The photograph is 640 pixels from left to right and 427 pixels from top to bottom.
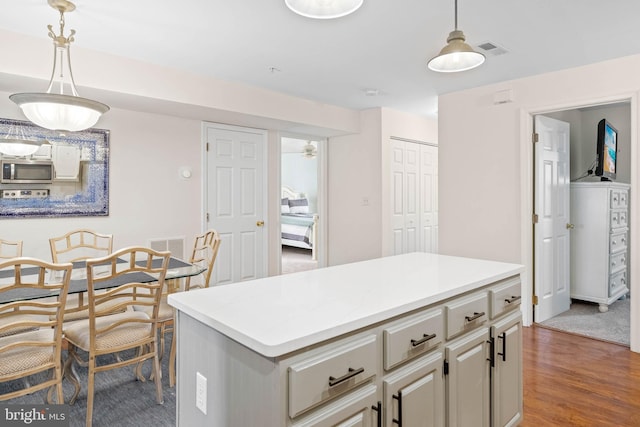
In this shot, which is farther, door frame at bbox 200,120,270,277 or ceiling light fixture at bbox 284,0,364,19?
door frame at bbox 200,120,270,277

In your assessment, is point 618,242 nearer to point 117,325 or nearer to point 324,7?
point 324,7

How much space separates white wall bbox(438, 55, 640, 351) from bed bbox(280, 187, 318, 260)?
3253 mm

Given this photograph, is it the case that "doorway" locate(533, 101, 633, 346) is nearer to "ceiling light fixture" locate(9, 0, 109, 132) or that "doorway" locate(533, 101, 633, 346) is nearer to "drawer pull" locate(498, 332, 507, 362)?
"drawer pull" locate(498, 332, 507, 362)

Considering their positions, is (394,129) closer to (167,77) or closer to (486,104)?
(486,104)

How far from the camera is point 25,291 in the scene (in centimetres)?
210

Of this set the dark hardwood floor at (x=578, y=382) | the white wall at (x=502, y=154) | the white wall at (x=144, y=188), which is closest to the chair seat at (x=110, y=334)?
the white wall at (x=144, y=188)

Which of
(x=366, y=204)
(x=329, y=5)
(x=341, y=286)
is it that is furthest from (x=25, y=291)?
(x=366, y=204)

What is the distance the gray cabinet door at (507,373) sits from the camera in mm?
1787

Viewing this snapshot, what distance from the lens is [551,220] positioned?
4.02m

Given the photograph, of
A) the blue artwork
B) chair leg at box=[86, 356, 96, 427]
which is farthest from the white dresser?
the blue artwork

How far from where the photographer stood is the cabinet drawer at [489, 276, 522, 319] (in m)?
1.79

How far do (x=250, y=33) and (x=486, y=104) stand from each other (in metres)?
2.55

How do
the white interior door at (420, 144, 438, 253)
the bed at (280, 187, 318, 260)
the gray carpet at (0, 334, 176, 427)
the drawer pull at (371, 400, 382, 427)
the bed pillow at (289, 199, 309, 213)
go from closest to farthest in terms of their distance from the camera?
the drawer pull at (371, 400, 382, 427) < the gray carpet at (0, 334, 176, 427) < the white interior door at (420, 144, 438, 253) < the bed at (280, 187, 318, 260) < the bed pillow at (289, 199, 309, 213)

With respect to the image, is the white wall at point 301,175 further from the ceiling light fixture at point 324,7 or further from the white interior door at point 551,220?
the ceiling light fixture at point 324,7
